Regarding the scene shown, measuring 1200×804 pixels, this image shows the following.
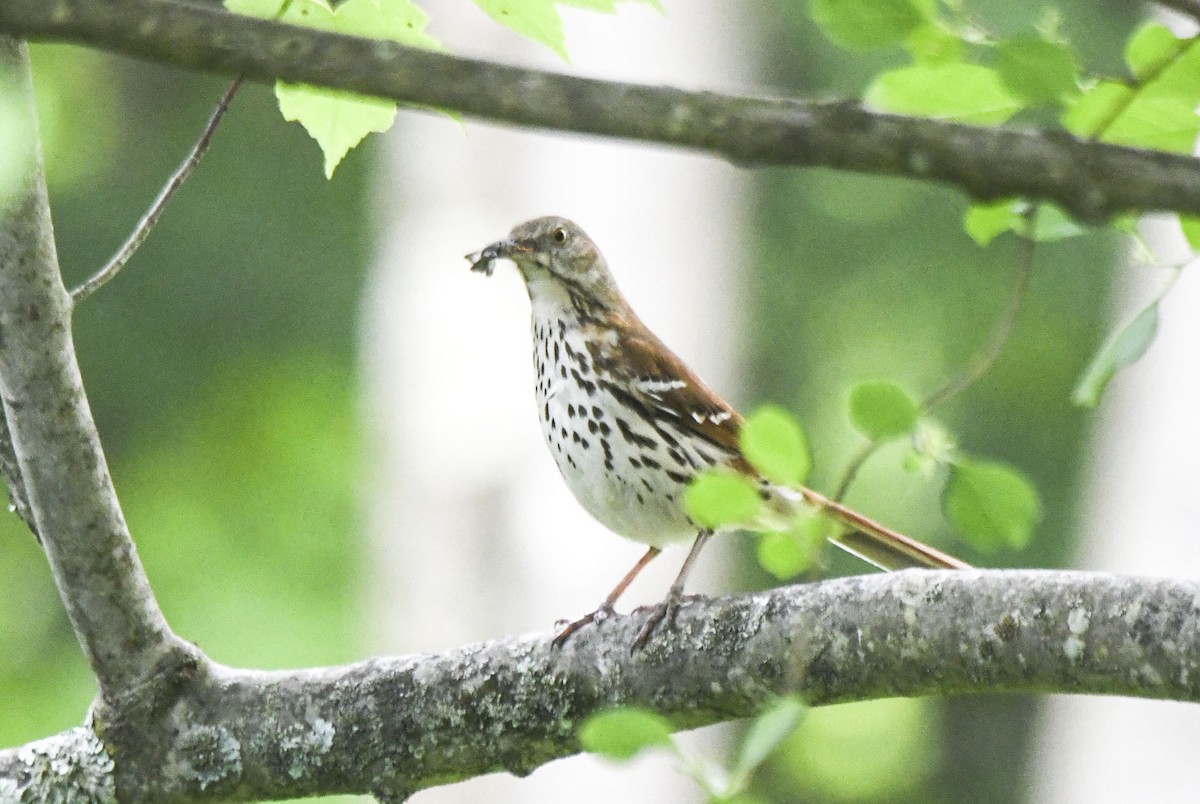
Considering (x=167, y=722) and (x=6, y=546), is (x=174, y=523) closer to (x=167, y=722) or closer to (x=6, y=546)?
(x=6, y=546)

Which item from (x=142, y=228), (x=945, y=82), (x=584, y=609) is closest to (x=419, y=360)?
(x=584, y=609)

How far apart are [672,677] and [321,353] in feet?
28.7

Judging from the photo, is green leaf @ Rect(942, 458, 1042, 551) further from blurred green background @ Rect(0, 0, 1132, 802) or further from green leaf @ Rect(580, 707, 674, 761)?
blurred green background @ Rect(0, 0, 1132, 802)

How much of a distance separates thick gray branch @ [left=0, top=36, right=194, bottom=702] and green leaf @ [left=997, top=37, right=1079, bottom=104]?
1313 millimetres

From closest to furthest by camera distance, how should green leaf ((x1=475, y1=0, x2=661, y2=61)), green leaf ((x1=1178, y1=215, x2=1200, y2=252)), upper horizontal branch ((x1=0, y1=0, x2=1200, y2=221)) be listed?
upper horizontal branch ((x1=0, y1=0, x2=1200, y2=221)) < green leaf ((x1=1178, y1=215, x2=1200, y2=252)) < green leaf ((x1=475, y1=0, x2=661, y2=61))

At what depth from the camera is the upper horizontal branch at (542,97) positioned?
43.6 inches

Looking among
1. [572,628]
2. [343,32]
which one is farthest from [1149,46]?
[572,628]

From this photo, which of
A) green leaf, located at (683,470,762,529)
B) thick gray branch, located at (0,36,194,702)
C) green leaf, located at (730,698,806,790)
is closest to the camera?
green leaf, located at (730,698,806,790)

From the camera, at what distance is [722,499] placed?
1.32 m

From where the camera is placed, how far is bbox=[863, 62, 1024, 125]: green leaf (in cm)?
152

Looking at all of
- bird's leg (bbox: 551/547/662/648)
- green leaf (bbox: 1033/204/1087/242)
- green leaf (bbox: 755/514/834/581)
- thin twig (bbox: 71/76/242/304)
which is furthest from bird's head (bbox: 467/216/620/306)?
green leaf (bbox: 755/514/834/581)

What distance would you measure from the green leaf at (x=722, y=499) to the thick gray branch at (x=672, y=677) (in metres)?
0.90

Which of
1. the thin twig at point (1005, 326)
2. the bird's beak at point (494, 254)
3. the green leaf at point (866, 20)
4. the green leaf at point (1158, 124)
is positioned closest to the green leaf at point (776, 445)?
the thin twig at point (1005, 326)

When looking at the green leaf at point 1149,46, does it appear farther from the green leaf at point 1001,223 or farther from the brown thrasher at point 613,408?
the brown thrasher at point 613,408
